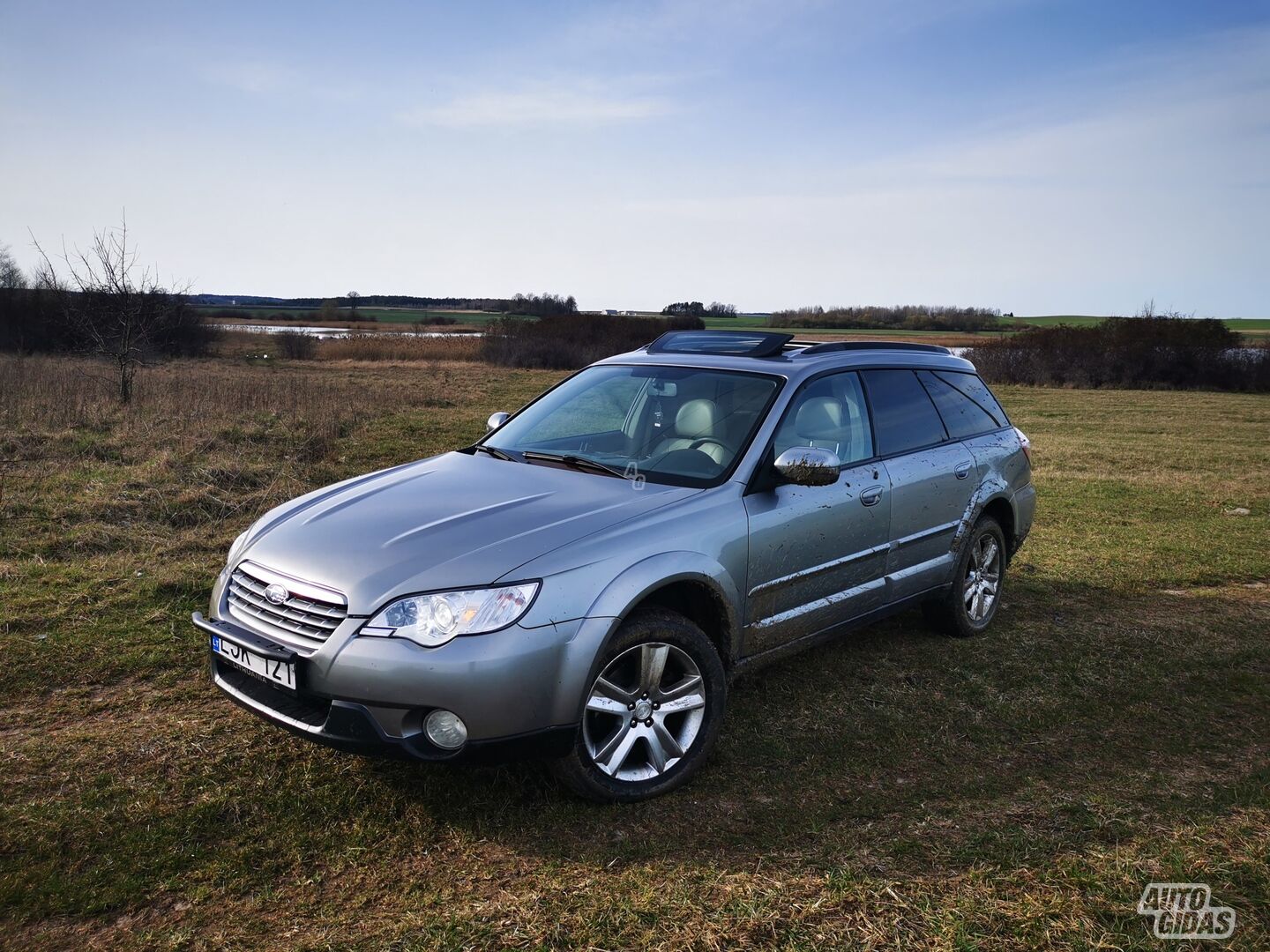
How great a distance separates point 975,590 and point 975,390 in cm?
133

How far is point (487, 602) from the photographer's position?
3.03 meters

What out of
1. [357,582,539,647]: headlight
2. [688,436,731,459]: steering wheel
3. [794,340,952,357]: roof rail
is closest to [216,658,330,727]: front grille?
[357,582,539,647]: headlight

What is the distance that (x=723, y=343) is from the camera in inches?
195

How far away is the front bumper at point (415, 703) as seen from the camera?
2.93 m

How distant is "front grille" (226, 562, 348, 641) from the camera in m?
3.12

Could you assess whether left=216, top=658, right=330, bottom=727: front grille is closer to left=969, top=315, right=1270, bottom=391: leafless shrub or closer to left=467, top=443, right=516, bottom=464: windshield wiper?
left=467, top=443, right=516, bottom=464: windshield wiper

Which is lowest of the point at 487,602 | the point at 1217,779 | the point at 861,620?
the point at 1217,779

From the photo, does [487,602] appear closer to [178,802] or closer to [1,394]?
[178,802]

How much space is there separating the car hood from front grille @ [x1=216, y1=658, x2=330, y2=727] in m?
0.39

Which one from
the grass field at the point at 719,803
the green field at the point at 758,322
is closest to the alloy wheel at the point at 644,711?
the grass field at the point at 719,803

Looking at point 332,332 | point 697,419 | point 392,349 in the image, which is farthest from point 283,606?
point 332,332

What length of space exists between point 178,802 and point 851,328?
230 ft

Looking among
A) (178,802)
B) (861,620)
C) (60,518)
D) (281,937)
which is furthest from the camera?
(60,518)

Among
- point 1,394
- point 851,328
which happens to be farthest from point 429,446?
point 851,328
